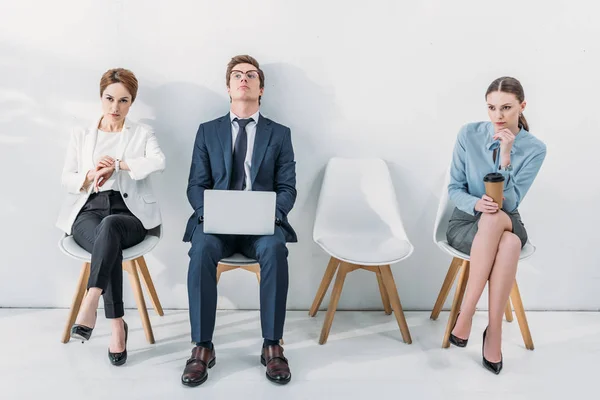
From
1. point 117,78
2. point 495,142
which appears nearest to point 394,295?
point 495,142

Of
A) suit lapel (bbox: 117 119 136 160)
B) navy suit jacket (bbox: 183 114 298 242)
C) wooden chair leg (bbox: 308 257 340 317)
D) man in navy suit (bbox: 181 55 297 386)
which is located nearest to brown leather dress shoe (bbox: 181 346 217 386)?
man in navy suit (bbox: 181 55 297 386)

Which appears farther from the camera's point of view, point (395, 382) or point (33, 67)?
point (33, 67)

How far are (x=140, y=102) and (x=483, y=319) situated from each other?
2265 mm

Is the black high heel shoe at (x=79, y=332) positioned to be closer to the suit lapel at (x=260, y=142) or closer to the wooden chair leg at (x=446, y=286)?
the suit lapel at (x=260, y=142)

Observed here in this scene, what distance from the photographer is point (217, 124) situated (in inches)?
111

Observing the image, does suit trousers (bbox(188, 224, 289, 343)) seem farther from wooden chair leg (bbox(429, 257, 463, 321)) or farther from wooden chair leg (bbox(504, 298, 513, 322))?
wooden chair leg (bbox(504, 298, 513, 322))

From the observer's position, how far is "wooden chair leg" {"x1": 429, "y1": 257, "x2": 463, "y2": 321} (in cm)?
289

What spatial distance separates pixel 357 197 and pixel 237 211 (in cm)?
87

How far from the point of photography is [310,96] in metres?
3.02

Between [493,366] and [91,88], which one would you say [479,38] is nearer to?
[493,366]

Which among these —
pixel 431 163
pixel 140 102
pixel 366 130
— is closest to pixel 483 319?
pixel 431 163

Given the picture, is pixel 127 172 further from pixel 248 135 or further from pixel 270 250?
pixel 270 250

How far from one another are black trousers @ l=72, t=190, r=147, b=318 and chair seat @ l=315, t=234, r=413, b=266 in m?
0.93

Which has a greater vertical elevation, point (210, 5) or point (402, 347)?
point (210, 5)
